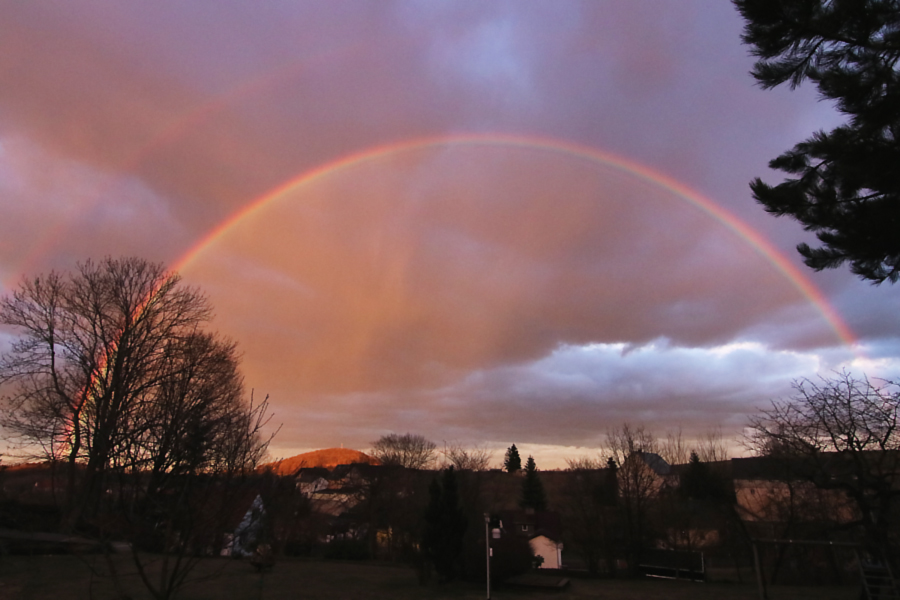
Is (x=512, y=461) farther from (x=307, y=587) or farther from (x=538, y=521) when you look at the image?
(x=307, y=587)

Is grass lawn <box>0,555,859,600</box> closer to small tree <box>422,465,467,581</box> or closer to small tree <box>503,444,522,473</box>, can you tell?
small tree <box>422,465,467,581</box>

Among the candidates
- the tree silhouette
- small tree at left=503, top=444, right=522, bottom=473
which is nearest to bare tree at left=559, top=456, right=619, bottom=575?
the tree silhouette

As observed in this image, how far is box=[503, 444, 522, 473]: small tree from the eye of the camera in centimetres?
10188

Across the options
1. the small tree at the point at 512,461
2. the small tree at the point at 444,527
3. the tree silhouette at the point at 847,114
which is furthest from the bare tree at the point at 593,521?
the small tree at the point at 512,461

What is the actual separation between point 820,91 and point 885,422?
46.3 feet

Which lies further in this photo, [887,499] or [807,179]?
[887,499]

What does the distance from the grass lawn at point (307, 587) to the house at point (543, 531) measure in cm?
2335

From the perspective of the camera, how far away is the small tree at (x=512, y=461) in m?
102

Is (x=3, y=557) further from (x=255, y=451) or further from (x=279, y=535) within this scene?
(x=255, y=451)

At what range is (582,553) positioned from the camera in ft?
112

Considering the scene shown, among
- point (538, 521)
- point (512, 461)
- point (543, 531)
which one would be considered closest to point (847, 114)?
point (543, 531)

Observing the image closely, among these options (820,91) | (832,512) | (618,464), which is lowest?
(832,512)

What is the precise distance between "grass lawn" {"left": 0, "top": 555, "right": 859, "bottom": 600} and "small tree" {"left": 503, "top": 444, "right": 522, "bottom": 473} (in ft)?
243

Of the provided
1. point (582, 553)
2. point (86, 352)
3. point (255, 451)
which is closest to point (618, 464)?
point (582, 553)
